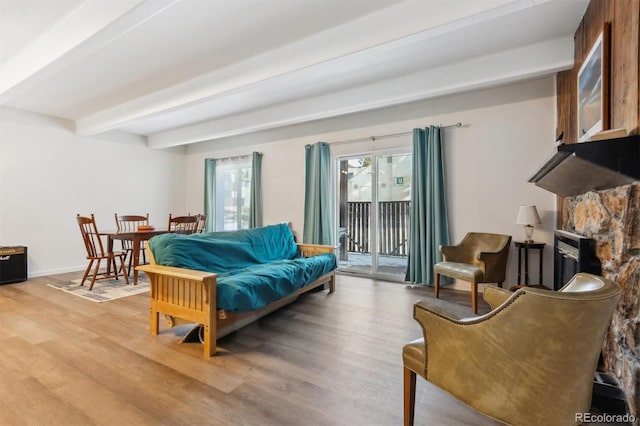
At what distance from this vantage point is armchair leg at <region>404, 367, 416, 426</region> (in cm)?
137

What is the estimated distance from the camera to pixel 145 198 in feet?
20.5

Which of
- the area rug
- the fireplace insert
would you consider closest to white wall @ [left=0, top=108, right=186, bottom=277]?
the area rug

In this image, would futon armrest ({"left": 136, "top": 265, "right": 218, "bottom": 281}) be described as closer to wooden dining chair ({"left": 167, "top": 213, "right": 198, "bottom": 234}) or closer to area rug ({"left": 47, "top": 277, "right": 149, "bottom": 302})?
area rug ({"left": 47, "top": 277, "right": 149, "bottom": 302})

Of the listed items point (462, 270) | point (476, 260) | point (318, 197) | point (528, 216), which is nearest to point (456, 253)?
point (476, 260)

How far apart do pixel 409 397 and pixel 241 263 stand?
89.1 inches

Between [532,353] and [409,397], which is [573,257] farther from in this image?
[409,397]

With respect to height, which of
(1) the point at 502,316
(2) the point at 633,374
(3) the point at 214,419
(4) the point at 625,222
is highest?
(4) the point at 625,222

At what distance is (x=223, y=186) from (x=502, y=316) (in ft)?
20.1

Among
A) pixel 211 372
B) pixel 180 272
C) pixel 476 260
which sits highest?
pixel 180 272

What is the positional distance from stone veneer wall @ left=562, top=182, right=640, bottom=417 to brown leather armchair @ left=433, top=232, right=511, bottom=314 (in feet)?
3.99

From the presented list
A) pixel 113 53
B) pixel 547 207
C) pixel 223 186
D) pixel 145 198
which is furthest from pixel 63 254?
pixel 547 207

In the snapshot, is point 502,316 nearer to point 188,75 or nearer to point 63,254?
point 188,75

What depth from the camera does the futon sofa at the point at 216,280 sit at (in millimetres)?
2217

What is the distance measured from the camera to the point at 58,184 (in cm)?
497
